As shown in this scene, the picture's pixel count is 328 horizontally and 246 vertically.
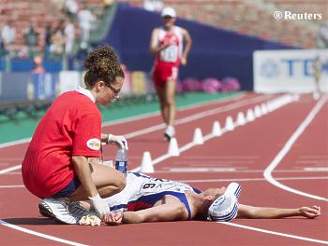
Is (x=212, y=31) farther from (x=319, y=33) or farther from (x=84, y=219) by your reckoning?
(x=84, y=219)

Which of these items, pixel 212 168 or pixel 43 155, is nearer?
pixel 43 155

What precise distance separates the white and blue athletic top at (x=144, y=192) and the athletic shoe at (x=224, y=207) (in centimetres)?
20

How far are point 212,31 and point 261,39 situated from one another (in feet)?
9.21

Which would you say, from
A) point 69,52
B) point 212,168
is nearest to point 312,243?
point 212,168

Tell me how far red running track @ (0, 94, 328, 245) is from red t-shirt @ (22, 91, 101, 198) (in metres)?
0.36

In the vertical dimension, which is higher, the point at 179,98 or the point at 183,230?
the point at 183,230

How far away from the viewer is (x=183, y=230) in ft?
27.6

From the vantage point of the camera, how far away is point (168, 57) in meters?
19.8

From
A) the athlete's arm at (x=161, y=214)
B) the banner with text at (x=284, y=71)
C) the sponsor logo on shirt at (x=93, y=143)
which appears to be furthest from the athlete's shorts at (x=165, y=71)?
the banner with text at (x=284, y=71)

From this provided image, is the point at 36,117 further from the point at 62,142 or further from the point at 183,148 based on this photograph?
the point at 62,142

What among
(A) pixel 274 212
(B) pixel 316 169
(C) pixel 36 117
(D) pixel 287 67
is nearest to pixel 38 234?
(A) pixel 274 212

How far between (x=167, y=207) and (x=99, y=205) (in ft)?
1.83

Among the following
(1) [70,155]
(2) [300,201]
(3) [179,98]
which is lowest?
(3) [179,98]

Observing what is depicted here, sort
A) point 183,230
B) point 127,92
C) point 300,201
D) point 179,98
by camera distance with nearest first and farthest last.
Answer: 1. point 183,230
2. point 300,201
3. point 127,92
4. point 179,98
